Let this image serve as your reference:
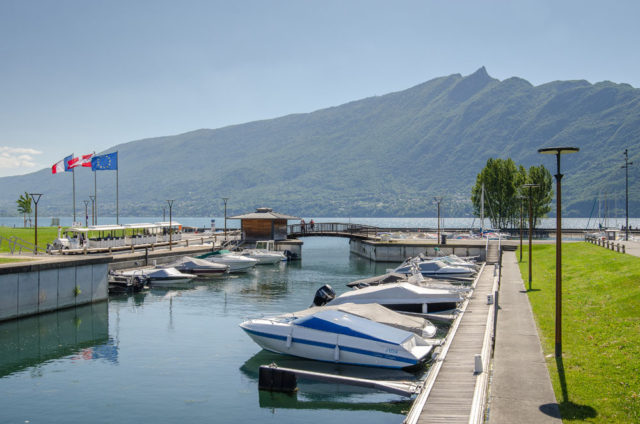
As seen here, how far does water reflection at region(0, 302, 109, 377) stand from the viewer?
92.1ft

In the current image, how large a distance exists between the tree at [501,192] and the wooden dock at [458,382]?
8565cm

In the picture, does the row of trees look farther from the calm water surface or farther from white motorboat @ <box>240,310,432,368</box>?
white motorboat @ <box>240,310,432,368</box>

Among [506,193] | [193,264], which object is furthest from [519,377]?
[506,193]

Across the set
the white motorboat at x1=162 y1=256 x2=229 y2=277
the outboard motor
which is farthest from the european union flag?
the outboard motor

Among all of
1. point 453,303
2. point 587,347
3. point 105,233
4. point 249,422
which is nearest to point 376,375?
point 249,422

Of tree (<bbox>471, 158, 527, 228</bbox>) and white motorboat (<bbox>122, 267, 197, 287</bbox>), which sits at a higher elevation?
tree (<bbox>471, 158, 527, 228</bbox>)

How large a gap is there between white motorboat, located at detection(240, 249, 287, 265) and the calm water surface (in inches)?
1188

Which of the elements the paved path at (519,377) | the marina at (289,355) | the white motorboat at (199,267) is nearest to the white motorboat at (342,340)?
the marina at (289,355)

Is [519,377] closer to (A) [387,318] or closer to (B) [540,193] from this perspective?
(A) [387,318]

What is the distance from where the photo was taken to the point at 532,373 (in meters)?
18.4

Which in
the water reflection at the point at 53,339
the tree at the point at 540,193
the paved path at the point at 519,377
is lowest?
the water reflection at the point at 53,339

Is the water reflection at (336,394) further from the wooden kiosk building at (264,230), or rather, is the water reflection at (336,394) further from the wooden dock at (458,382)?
the wooden kiosk building at (264,230)

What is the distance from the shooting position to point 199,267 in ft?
197

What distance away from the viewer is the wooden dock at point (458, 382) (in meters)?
15.4
